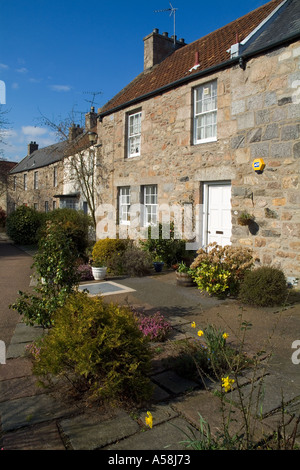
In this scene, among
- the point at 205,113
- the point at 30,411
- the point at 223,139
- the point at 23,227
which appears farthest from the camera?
the point at 23,227

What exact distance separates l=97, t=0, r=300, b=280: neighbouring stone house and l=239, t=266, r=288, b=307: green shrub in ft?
4.07

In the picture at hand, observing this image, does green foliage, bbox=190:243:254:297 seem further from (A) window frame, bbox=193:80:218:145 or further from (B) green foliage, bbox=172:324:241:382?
(A) window frame, bbox=193:80:218:145

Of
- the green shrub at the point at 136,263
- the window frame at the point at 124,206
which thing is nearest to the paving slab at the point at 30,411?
the green shrub at the point at 136,263

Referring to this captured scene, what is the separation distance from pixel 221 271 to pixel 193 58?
26.1ft

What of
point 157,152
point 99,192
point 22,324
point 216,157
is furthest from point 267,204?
point 99,192

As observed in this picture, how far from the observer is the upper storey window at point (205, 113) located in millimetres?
9406

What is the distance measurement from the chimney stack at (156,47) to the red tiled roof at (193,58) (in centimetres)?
53

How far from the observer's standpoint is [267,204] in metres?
7.88

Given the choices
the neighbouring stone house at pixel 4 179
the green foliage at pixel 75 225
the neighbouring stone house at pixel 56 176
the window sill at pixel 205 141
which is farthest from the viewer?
the neighbouring stone house at pixel 4 179

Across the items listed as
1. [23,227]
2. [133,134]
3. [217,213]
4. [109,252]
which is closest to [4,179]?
[23,227]

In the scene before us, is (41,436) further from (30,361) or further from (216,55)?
(216,55)

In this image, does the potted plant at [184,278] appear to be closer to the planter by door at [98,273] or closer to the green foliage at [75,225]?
the planter by door at [98,273]

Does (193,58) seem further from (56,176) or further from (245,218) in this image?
(56,176)

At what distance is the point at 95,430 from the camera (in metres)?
2.79
